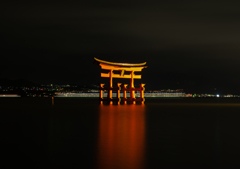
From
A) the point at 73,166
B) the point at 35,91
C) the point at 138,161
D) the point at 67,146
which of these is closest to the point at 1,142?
the point at 67,146

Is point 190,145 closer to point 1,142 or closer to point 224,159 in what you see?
point 224,159

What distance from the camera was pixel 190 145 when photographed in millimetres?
9062

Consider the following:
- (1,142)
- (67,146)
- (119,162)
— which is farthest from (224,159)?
(1,142)

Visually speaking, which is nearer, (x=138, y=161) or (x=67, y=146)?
(x=138, y=161)

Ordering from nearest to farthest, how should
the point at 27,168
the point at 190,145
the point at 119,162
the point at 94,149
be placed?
the point at 27,168
the point at 119,162
the point at 94,149
the point at 190,145

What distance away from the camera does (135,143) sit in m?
9.41

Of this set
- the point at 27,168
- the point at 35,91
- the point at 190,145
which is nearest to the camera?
the point at 27,168

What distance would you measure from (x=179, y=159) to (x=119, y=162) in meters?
1.47

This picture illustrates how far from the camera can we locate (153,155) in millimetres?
7562

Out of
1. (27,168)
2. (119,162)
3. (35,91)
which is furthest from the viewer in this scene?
(35,91)

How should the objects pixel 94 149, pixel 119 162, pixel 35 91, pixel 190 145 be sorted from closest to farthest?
1. pixel 119 162
2. pixel 94 149
3. pixel 190 145
4. pixel 35 91

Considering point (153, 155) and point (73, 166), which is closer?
point (73, 166)

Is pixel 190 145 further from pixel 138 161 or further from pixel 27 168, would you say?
pixel 27 168

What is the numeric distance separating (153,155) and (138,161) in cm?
84
